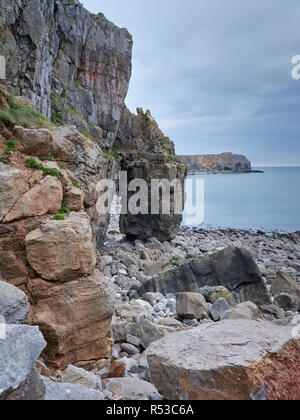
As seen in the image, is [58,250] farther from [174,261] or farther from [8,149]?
[174,261]

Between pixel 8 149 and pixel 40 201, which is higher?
pixel 8 149

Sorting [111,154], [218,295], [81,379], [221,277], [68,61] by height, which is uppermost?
[68,61]

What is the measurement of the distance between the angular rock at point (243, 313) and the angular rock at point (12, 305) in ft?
29.0

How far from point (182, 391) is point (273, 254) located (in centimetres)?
3022

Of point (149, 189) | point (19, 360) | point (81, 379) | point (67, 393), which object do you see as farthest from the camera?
point (149, 189)

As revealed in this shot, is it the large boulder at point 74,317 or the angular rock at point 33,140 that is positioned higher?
the angular rock at point 33,140

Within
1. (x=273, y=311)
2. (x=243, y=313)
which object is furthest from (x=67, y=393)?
(x=273, y=311)

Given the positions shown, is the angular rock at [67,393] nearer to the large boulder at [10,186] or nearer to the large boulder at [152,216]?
the large boulder at [10,186]

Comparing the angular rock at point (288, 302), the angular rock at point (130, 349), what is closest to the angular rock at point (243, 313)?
the angular rock at point (288, 302)

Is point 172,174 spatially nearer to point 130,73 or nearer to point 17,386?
point 130,73

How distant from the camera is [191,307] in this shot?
12609 mm

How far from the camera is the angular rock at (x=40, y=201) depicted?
6.79 meters

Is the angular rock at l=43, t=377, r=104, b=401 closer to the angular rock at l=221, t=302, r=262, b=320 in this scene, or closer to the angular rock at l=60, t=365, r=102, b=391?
the angular rock at l=60, t=365, r=102, b=391

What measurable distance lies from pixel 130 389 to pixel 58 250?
335 cm
